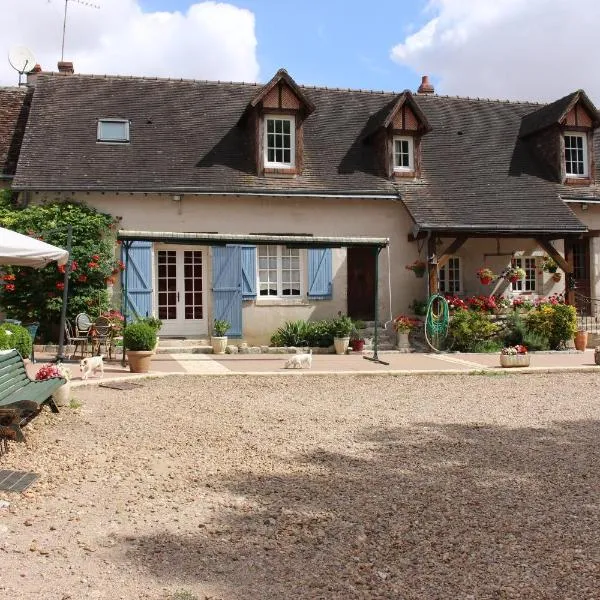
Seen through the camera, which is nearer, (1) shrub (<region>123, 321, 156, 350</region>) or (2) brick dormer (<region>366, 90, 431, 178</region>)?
(1) shrub (<region>123, 321, 156, 350</region>)

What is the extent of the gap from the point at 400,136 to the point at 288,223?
377 centimetres

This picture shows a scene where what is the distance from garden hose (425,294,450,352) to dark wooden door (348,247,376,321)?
1.91 metres

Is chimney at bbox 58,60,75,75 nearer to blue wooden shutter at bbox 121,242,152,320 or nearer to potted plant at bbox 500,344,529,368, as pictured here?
blue wooden shutter at bbox 121,242,152,320

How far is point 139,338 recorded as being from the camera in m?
10.4

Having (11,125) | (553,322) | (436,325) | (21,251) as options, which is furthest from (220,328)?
(21,251)

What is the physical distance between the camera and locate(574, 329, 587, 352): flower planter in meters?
Answer: 14.9

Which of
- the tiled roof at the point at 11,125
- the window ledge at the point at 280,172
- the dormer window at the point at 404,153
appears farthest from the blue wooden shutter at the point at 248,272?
the tiled roof at the point at 11,125

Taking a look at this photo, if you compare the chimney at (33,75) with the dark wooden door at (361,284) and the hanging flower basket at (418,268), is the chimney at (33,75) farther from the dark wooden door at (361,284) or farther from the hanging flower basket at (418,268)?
the hanging flower basket at (418,268)

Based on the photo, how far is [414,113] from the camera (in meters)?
16.2

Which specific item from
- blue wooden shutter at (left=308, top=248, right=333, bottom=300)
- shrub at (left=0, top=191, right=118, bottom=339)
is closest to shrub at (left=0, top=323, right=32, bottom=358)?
shrub at (left=0, top=191, right=118, bottom=339)

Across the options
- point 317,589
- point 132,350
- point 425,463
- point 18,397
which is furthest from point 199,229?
point 317,589

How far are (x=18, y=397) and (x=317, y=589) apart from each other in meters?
3.72

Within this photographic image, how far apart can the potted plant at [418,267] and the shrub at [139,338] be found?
279 inches

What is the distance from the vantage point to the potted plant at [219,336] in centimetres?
1392
